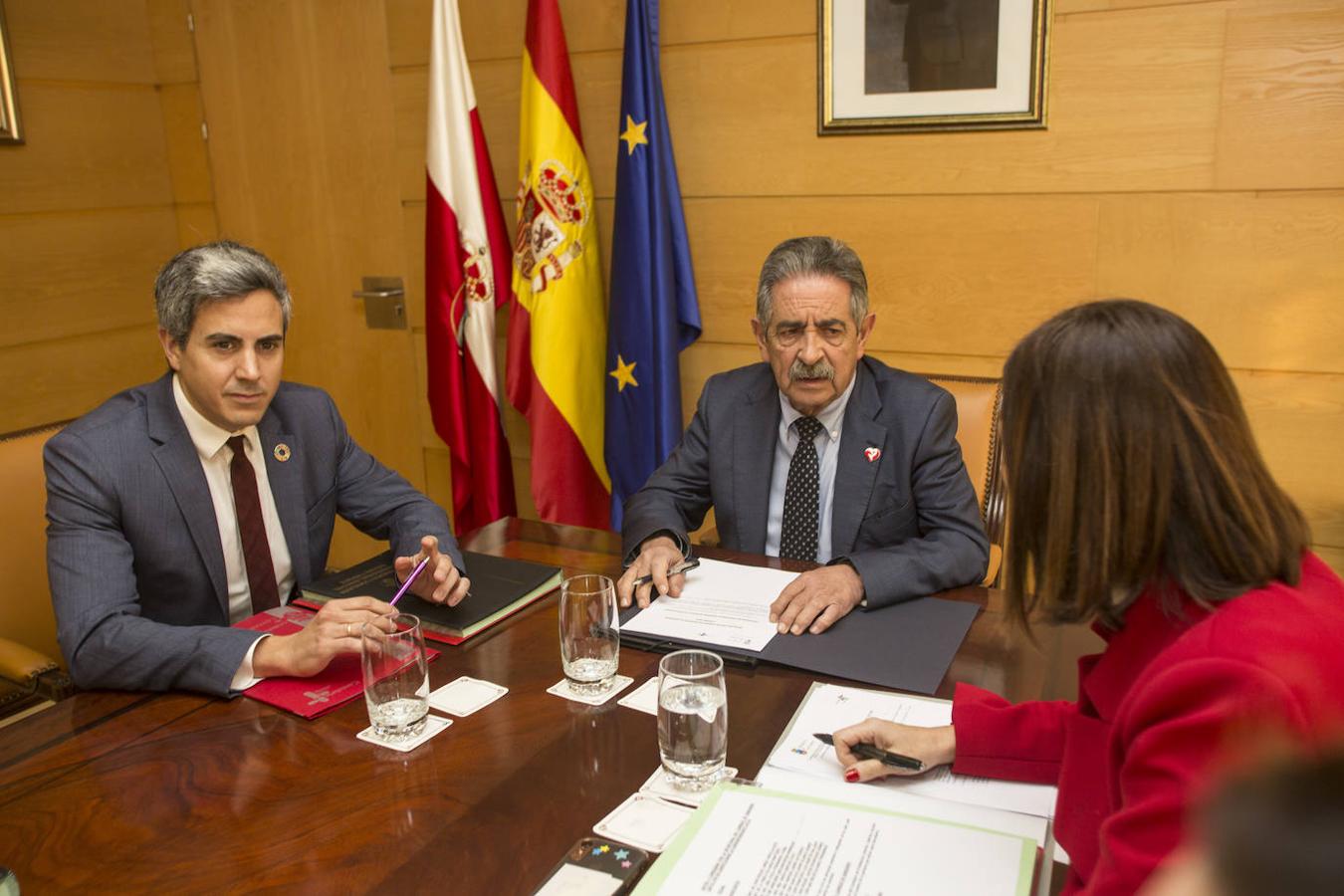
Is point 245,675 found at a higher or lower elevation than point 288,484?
lower

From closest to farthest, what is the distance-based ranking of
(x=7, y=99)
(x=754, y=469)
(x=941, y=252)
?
1. (x=754, y=469)
2. (x=941, y=252)
3. (x=7, y=99)

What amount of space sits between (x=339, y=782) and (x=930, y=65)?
2355 millimetres

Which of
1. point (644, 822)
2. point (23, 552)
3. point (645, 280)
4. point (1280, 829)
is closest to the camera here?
point (1280, 829)

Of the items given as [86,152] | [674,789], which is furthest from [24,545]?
[86,152]

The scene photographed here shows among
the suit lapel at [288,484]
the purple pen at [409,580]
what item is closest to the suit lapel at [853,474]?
the purple pen at [409,580]

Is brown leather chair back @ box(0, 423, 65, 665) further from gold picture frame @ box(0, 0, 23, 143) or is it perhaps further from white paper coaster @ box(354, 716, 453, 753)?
gold picture frame @ box(0, 0, 23, 143)

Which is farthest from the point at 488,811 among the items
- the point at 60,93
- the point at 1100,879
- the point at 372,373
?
the point at 60,93

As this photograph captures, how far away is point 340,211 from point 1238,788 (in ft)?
12.6

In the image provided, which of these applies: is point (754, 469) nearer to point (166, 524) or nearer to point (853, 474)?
point (853, 474)

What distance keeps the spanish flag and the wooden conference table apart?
5.78 feet

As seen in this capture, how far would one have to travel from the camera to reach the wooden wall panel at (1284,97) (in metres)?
2.38

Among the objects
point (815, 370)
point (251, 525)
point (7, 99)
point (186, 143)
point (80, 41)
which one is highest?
point (80, 41)

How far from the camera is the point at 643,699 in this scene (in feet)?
4.54

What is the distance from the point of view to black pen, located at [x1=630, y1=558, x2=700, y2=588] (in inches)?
68.6
